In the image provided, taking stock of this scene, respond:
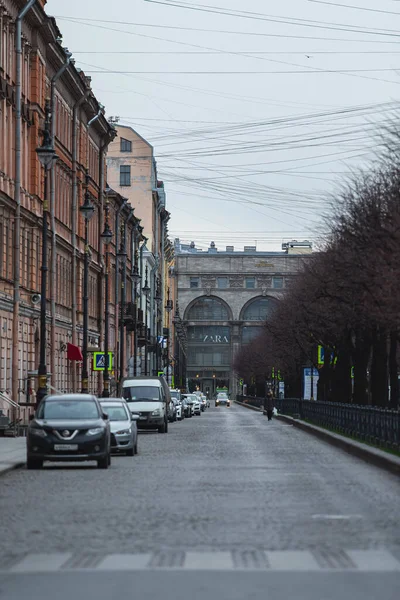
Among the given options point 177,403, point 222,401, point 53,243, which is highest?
point 53,243

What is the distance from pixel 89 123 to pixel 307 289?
14405mm

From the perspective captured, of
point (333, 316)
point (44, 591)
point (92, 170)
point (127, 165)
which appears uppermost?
point (127, 165)

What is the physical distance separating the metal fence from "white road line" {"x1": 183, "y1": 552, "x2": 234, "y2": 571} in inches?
786

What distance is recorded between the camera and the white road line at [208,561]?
1255cm

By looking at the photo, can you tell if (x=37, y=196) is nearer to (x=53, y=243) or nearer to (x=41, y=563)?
(x=53, y=243)

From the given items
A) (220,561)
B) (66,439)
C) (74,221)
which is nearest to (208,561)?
(220,561)

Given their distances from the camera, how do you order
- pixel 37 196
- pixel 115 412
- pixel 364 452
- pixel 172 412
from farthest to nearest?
1. pixel 172 412
2. pixel 37 196
3. pixel 115 412
4. pixel 364 452

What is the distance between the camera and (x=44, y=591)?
11188 millimetres

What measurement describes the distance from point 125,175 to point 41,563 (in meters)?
121

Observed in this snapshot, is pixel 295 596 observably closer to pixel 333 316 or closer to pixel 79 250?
pixel 333 316

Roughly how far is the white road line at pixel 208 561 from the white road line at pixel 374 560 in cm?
112

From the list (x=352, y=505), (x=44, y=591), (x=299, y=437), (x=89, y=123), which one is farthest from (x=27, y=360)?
(x=44, y=591)

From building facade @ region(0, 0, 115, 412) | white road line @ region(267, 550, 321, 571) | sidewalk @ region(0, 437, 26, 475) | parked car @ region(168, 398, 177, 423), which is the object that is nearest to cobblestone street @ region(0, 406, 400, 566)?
white road line @ region(267, 550, 321, 571)

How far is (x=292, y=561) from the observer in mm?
13055
